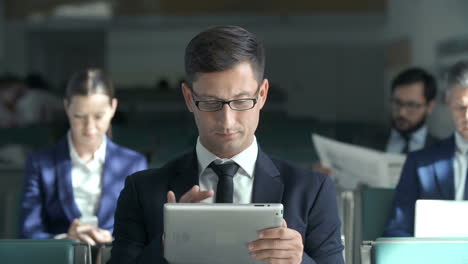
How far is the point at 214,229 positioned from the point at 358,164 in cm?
208

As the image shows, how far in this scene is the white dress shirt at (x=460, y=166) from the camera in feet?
9.16

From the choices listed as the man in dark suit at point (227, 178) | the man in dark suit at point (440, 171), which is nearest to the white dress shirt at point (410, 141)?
the man in dark suit at point (440, 171)

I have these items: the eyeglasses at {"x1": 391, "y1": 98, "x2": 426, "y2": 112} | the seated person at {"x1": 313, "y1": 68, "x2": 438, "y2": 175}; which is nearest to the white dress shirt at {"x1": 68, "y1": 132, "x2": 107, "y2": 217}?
the seated person at {"x1": 313, "y1": 68, "x2": 438, "y2": 175}

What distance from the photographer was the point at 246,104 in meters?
1.71

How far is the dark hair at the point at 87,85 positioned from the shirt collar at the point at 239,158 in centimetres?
145

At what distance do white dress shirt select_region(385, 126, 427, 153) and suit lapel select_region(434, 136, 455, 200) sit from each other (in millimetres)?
1068

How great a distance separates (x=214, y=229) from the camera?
1565mm

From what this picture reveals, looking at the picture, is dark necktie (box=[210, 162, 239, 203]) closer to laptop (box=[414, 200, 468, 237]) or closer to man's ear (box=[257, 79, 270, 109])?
man's ear (box=[257, 79, 270, 109])

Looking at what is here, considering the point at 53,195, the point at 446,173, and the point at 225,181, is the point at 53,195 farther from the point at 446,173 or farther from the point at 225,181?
the point at 446,173

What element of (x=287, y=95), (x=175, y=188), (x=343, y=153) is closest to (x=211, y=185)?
(x=175, y=188)

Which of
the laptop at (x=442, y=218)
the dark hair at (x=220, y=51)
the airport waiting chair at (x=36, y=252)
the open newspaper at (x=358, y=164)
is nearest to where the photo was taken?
the dark hair at (x=220, y=51)

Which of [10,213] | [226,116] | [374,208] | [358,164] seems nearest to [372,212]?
[374,208]

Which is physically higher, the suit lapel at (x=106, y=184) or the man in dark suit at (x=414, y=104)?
the man in dark suit at (x=414, y=104)

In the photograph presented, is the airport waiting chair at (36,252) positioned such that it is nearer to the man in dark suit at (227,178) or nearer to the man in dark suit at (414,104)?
the man in dark suit at (227,178)
